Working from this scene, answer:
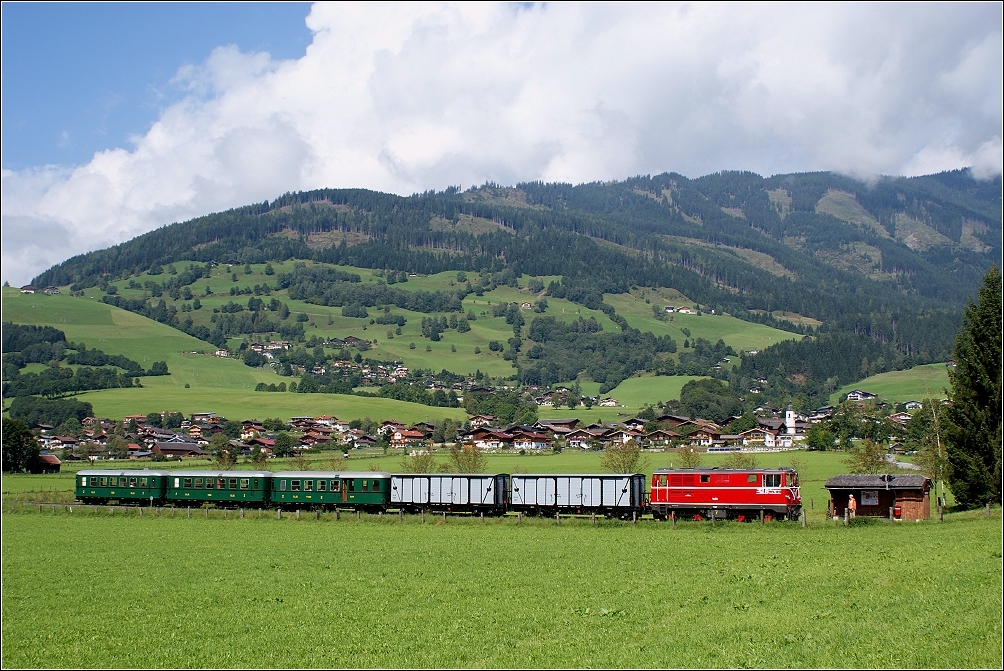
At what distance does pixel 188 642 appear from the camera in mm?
19953

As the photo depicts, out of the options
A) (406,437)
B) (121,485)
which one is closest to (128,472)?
(121,485)

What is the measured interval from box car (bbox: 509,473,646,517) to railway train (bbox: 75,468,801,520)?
0.06 metres

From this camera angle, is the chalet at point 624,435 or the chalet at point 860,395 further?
the chalet at point 860,395

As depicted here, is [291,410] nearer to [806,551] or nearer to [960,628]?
[806,551]

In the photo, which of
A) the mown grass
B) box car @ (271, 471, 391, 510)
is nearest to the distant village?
box car @ (271, 471, 391, 510)

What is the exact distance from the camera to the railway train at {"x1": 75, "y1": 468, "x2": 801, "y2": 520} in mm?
45281

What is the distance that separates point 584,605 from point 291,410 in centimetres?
14918

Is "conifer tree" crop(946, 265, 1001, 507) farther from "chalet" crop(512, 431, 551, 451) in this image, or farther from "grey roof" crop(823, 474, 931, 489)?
"chalet" crop(512, 431, 551, 451)

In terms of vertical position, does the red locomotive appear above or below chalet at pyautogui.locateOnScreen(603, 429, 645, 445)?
below

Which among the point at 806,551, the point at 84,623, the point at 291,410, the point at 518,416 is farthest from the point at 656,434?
the point at 84,623

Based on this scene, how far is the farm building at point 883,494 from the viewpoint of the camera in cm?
4128

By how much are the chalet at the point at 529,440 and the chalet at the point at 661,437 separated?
15.3m

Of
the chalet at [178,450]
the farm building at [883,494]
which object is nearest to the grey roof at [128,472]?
the farm building at [883,494]

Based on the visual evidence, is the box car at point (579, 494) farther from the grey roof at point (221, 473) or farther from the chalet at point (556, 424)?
the chalet at point (556, 424)
